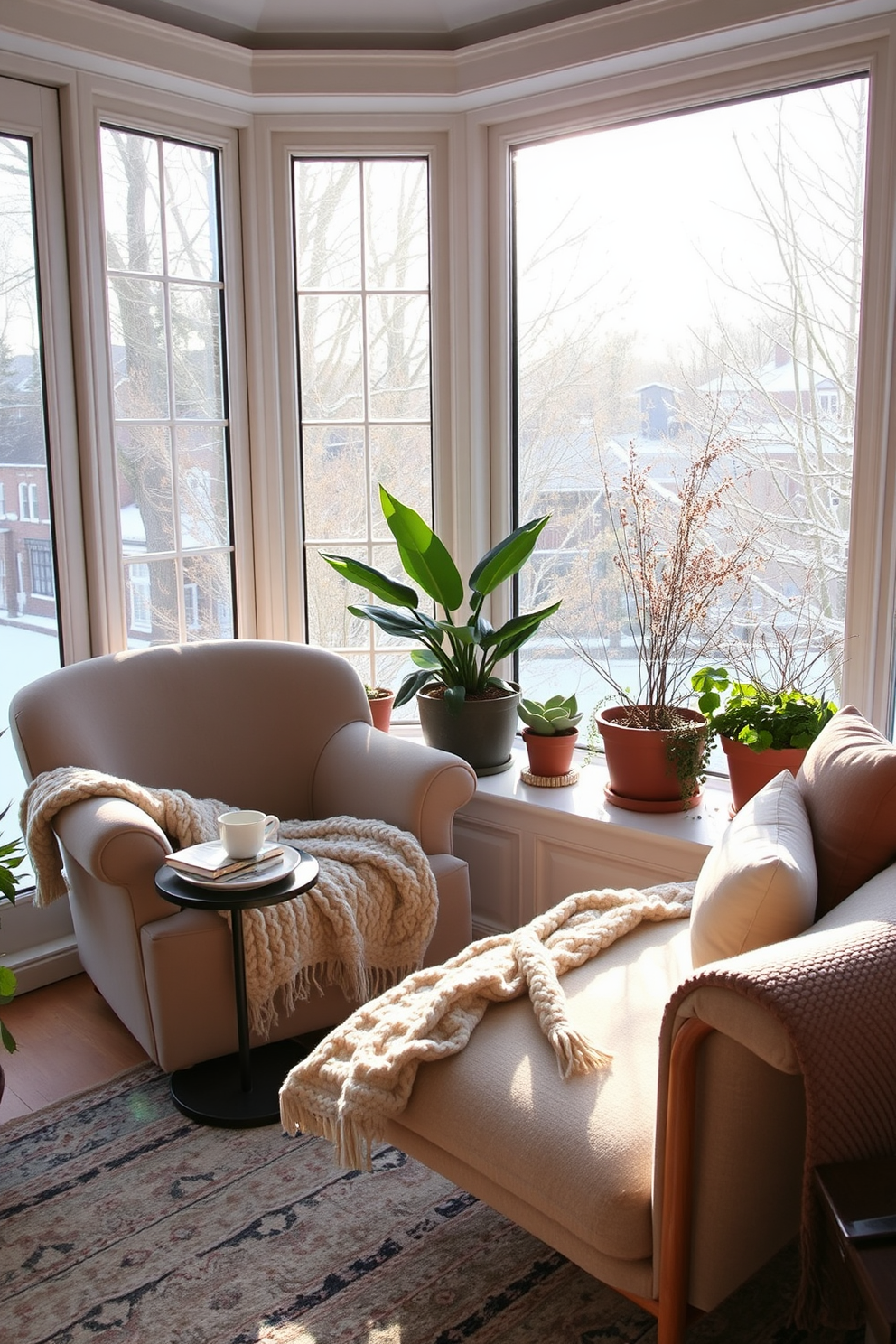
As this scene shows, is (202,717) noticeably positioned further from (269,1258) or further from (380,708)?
(269,1258)

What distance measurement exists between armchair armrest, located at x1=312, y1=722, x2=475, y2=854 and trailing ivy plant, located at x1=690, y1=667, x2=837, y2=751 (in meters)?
0.65

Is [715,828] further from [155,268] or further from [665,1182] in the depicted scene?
[155,268]

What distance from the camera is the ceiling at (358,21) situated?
309cm

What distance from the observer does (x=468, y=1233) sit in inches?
81.0

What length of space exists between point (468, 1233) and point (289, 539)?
2120 mm

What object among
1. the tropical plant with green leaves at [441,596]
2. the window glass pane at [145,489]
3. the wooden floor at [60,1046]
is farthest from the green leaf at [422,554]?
the wooden floor at [60,1046]

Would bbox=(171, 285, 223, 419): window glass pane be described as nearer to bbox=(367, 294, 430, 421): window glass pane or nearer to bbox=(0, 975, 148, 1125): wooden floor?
bbox=(367, 294, 430, 421): window glass pane

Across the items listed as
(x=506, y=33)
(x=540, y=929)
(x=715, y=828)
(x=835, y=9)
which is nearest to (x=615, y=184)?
(x=506, y=33)

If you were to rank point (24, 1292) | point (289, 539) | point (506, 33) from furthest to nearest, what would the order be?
point (289, 539) < point (506, 33) < point (24, 1292)

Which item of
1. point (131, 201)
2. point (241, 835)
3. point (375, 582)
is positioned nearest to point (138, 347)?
point (131, 201)

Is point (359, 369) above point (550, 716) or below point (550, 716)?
above

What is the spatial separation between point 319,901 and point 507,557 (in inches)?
44.0

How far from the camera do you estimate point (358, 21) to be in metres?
3.18

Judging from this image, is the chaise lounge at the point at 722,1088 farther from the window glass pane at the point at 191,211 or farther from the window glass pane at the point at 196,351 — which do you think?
the window glass pane at the point at 191,211
